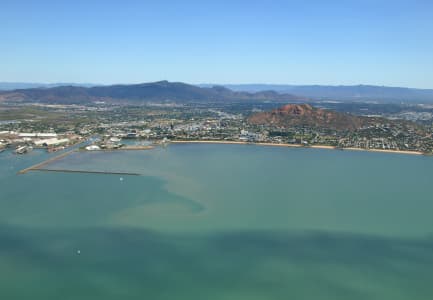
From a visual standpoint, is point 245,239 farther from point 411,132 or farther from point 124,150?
point 411,132

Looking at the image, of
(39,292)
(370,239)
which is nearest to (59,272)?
(39,292)

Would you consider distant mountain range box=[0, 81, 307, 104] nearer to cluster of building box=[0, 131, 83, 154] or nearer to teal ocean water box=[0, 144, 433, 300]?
cluster of building box=[0, 131, 83, 154]

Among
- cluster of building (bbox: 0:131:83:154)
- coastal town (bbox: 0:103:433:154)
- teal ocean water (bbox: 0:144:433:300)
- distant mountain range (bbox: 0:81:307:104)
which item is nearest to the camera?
teal ocean water (bbox: 0:144:433:300)

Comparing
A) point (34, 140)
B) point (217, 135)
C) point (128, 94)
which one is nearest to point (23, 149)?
point (34, 140)

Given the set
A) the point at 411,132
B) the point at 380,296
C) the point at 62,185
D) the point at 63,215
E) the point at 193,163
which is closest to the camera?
the point at 380,296

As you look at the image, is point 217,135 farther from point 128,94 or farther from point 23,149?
point 128,94

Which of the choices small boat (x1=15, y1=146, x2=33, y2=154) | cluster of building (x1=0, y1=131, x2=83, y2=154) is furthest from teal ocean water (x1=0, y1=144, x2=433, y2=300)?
cluster of building (x1=0, y1=131, x2=83, y2=154)
